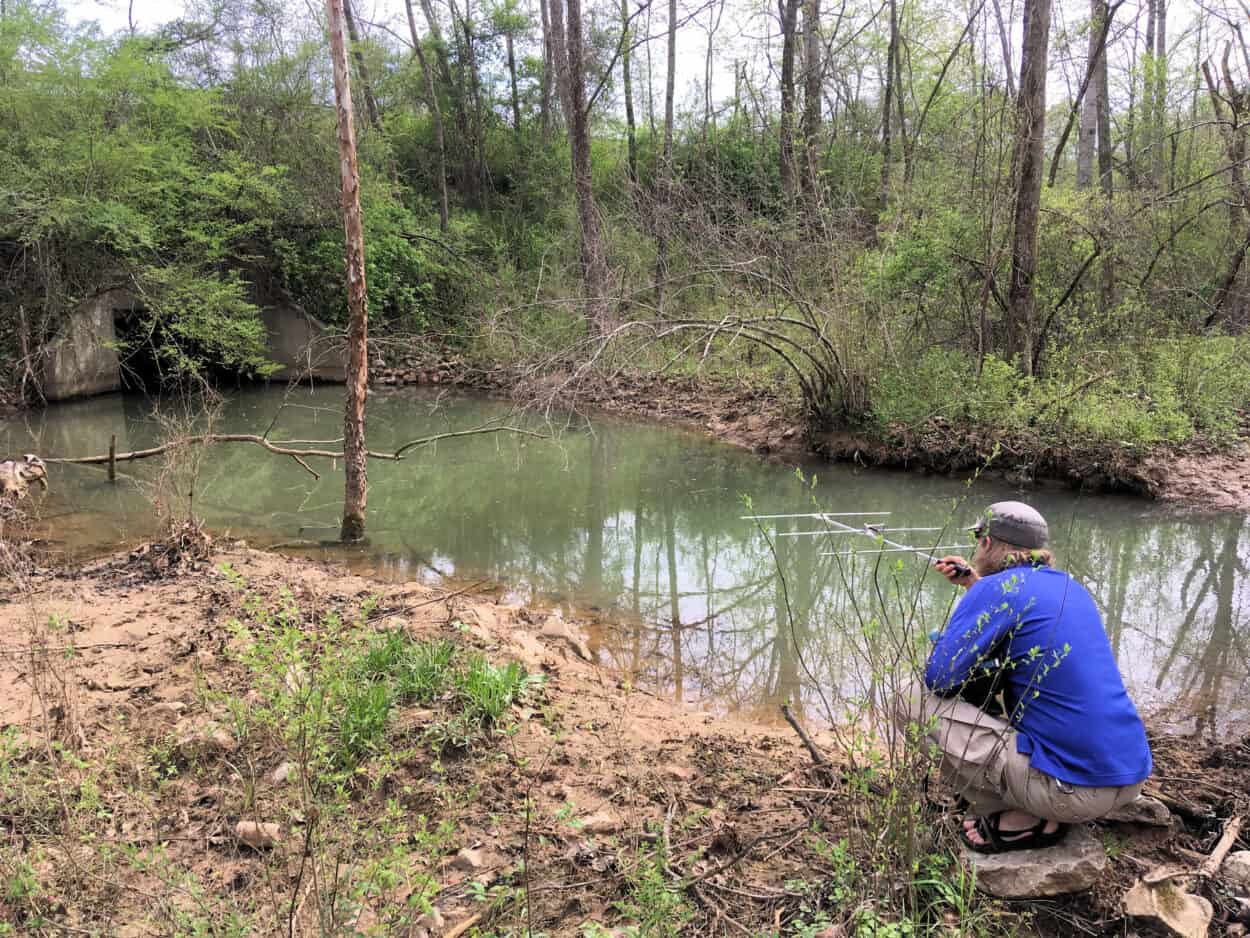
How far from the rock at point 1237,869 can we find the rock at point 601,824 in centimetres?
203

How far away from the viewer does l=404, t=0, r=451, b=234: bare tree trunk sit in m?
22.6

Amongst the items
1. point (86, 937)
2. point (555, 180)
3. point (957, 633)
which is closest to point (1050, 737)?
point (957, 633)

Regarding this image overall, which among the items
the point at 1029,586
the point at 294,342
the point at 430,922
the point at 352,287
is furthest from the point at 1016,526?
the point at 294,342

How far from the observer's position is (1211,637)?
598 centimetres

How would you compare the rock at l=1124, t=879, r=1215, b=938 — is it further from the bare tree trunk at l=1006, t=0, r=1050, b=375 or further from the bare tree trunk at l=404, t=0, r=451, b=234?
the bare tree trunk at l=404, t=0, r=451, b=234

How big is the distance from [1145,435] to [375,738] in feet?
28.4

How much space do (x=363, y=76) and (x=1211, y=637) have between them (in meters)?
23.8

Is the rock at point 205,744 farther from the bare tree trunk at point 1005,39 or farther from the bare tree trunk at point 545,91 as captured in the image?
the bare tree trunk at point 545,91

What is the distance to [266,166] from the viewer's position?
56.4 ft

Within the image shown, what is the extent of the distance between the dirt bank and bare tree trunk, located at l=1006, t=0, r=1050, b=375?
7.31 m

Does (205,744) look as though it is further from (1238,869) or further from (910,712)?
(1238,869)

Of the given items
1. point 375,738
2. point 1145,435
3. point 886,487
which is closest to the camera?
point 375,738

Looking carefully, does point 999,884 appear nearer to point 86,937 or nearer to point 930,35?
point 86,937

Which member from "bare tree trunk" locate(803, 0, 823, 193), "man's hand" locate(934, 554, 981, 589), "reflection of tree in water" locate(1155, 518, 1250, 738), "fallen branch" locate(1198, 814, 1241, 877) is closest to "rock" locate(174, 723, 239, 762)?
"man's hand" locate(934, 554, 981, 589)
